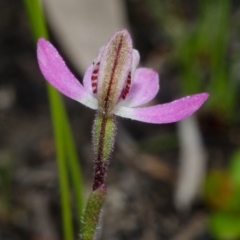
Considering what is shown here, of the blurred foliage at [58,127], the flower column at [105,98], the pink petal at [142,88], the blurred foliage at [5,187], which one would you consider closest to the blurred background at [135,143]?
the blurred foliage at [5,187]

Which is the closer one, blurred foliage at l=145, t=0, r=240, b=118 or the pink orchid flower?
the pink orchid flower

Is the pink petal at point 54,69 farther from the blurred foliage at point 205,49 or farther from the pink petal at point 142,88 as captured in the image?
the blurred foliage at point 205,49

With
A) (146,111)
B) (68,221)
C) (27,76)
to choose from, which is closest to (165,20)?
(27,76)

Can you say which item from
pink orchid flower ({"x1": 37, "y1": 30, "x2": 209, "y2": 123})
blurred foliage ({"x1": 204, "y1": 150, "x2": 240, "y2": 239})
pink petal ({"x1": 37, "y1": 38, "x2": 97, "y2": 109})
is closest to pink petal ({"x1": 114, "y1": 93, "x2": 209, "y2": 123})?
pink orchid flower ({"x1": 37, "y1": 30, "x2": 209, "y2": 123})

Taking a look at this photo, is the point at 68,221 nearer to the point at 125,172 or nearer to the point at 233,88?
the point at 125,172

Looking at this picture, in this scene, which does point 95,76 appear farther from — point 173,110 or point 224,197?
point 224,197

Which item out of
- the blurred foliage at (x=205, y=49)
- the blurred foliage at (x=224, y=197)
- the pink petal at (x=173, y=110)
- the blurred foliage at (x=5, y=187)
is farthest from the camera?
the blurred foliage at (x=205, y=49)

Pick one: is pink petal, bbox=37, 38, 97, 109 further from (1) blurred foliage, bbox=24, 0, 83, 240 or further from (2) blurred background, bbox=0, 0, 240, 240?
(2) blurred background, bbox=0, 0, 240, 240
